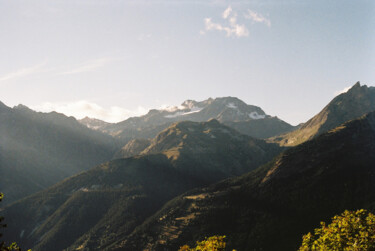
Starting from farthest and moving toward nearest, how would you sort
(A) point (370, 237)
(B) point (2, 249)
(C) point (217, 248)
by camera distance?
1. (A) point (370, 237)
2. (C) point (217, 248)
3. (B) point (2, 249)

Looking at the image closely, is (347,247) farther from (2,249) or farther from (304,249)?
(2,249)

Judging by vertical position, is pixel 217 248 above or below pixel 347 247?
above

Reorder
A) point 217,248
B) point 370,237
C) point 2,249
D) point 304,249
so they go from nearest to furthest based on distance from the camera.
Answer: point 2,249 → point 217,248 → point 370,237 → point 304,249

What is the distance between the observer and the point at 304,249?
51.5 meters

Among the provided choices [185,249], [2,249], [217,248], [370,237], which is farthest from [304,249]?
[2,249]

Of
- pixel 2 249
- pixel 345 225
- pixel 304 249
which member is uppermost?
pixel 2 249

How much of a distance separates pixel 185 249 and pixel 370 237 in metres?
29.3

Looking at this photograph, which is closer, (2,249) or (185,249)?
(2,249)

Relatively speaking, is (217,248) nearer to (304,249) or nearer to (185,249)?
(185,249)

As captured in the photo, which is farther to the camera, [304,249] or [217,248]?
[304,249]

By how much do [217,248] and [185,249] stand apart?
5.00 m

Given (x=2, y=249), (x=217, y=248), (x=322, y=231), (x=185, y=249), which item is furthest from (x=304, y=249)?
(x=2, y=249)

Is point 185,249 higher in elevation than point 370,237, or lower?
higher

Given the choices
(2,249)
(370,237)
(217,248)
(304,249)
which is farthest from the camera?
(304,249)
